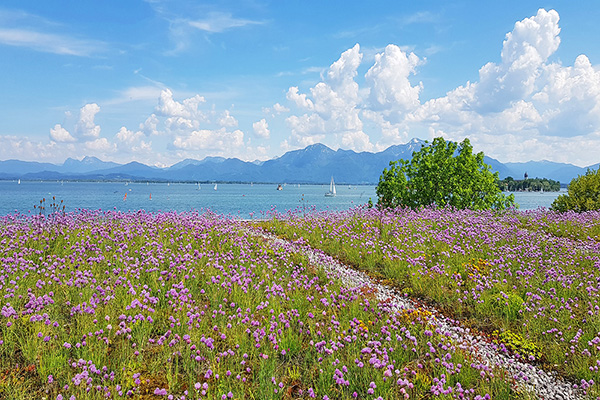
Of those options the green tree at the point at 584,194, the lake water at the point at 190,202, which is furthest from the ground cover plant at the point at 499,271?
the lake water at the point at 190,202

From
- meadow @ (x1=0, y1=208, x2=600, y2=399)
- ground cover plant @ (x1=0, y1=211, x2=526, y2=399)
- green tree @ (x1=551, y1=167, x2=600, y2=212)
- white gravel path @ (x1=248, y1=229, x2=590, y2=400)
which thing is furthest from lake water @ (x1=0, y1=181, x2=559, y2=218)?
green tree @ (x1=551, y1=167, x2=600, y2=212)

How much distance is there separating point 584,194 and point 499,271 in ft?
56.1

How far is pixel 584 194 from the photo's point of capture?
21.5 meters

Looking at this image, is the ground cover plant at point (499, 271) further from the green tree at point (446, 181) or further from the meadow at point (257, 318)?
the green tree at point (446, 181)

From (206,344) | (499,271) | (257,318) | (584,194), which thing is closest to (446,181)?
(584,194)

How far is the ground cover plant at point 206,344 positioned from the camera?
4.55 m

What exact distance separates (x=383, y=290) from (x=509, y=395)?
13.7ft

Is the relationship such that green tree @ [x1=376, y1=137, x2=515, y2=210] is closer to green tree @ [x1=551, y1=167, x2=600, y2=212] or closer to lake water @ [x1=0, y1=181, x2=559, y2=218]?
green tree @ [x1=551, y1=167, x2=600, y2=212]

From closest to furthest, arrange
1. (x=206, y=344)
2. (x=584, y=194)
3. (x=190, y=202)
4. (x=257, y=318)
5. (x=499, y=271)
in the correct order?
(x=206, y=344) < (x=257, y=318) < (x=499, y=271) < (x=584, y=194) < (x=190, y=202)

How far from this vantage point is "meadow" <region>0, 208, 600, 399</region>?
4695 millimetres

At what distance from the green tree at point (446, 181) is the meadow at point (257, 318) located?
9964 millimetres

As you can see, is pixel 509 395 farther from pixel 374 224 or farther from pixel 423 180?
pixel 423 180

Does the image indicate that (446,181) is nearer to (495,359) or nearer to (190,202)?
(495,359)

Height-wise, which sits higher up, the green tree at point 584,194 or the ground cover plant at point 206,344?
the green tree at point 584,194
